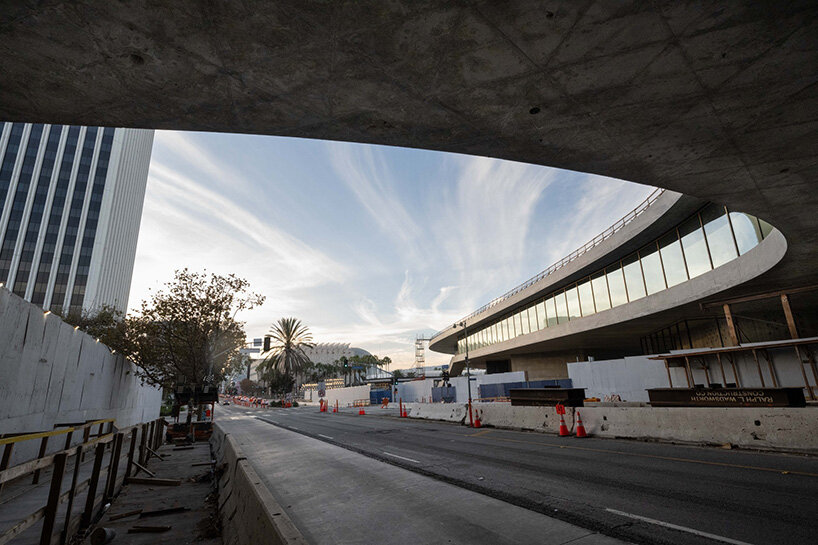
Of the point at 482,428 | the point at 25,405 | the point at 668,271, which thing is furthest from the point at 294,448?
the point at 668,271

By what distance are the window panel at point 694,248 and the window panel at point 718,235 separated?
45 cm

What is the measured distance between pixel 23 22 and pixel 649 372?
31.1 m

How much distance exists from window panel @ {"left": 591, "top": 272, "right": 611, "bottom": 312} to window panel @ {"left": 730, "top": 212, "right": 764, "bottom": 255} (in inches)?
447

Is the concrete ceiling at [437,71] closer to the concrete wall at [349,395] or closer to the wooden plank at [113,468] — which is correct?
the wooden plank at [113,468]

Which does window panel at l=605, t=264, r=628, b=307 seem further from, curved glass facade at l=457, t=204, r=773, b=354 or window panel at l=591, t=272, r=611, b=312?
window panel at l=591, t=272, r=611, b=312

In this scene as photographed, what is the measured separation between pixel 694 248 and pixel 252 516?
2622 centimetres

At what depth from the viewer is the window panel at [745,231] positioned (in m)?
18.1

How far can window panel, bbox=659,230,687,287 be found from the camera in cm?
2362

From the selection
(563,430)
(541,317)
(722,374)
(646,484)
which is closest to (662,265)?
(722,374)

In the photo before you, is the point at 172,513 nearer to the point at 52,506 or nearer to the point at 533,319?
the point at 52,506

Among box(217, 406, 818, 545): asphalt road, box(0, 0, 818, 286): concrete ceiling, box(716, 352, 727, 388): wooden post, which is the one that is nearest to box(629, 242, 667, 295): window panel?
box(716, 352, 727, 388): wooden post

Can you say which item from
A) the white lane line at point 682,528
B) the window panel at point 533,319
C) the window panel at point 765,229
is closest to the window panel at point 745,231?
the window panel at point 765,229

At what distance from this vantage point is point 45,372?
494 inches

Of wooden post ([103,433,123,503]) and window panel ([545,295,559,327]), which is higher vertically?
window panel ([545,295,559,327])
